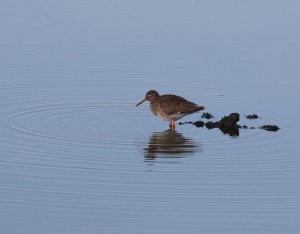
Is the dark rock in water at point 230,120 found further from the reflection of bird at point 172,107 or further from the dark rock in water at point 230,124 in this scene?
the reflection of bird at point 172,107

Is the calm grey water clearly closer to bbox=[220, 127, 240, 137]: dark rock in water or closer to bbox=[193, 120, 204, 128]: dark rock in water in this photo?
bbox=[220, 127, 240, 137]: dark rock in water

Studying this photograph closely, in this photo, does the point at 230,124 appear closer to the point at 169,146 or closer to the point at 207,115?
the point at 207,115

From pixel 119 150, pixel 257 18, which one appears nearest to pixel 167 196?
pixel 119 150

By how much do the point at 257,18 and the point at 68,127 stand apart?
13230 millimetres

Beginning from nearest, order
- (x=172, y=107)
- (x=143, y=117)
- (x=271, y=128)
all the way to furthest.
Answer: (x=271, y=128) → (x=172, y=107) → (x=143, y=117)

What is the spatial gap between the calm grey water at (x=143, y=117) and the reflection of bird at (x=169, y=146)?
0.08 feet

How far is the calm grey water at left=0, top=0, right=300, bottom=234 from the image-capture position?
13.6 m

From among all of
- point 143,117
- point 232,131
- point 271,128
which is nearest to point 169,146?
point 232,131

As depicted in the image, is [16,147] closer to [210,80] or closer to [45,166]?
[45,166]

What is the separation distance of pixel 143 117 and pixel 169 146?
109 inches

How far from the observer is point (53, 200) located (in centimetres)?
1393

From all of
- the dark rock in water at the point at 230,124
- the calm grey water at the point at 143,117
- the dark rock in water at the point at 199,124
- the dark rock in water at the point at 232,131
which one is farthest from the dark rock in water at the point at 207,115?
the dark rock in water at the point at 232,131

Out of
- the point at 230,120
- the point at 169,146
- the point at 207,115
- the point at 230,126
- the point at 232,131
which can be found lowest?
the point at 169,146

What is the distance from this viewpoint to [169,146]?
1789cm
